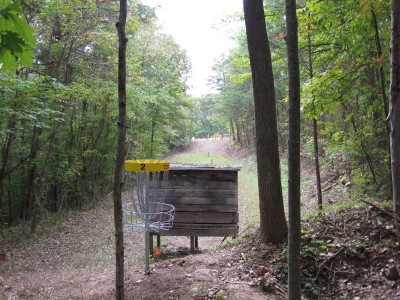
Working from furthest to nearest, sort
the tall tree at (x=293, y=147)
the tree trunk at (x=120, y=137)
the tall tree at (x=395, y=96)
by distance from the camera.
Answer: the tall tree at (x=395, y=96) < the tree trunk at (x=120, y=137) < the tall tree at (x=293, y=147)

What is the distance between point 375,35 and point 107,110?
10244 mm

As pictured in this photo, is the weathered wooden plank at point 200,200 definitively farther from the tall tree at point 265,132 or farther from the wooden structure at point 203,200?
the tall tree at point 265,132

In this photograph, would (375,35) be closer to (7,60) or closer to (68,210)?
(7,60)

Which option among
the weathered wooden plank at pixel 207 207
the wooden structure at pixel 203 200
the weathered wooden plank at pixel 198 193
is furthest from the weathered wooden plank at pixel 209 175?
the weathered wooden plank at pixel 207 207

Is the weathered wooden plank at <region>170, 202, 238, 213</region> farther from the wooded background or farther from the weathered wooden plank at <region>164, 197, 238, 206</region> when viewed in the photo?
the wooded background

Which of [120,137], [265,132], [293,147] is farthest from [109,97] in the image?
[293,147]

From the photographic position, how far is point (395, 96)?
13.3ft

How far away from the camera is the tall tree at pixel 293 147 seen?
264 cm

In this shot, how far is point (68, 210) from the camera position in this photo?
510 inches

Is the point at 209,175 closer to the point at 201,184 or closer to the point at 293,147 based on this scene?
the point at 201,184

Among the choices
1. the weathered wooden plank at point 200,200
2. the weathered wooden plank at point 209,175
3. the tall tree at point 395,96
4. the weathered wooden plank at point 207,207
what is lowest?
the weathered wooden plank at point 207,207

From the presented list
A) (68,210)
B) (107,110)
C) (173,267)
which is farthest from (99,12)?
(173,267)

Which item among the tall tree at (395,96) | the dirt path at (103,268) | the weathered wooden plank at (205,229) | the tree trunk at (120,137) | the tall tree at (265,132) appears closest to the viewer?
the tree trunk at (120,137)

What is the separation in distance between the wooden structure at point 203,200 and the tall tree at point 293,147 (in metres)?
4.48
